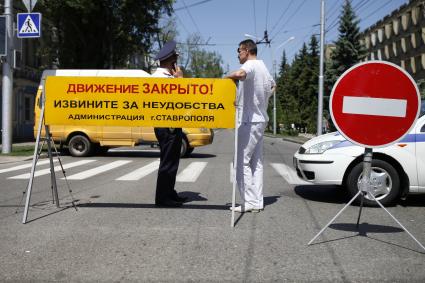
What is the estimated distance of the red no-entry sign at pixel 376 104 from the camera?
4.50 meters

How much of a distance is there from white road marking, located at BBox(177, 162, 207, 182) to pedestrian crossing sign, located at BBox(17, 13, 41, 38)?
6665mm

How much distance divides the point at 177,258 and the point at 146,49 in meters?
26.9

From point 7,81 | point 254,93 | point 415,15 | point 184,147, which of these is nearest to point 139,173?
point 184,147

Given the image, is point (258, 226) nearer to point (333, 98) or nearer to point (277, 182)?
point (333, 98)

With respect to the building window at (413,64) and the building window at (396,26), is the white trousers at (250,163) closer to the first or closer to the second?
the building window at (413,64)

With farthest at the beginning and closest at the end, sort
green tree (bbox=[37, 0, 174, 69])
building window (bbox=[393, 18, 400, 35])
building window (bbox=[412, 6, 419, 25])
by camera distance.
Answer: building window (bbox=[393, 18, 400, 35]) < building window (bbox=[412, 6, 419, 25]) < green tree (bbox=[37, 0, 174, 69])

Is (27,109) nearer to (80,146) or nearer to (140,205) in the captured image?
(80,146)

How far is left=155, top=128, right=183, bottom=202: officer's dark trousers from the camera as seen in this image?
6.12 metres

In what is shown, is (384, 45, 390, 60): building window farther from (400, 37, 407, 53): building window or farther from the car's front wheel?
the car's front wheel

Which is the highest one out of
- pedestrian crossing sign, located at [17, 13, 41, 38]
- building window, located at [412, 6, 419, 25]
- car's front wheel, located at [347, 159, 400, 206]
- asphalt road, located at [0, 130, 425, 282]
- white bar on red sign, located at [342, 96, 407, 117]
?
building window, located at [412, 6, 419, 25]

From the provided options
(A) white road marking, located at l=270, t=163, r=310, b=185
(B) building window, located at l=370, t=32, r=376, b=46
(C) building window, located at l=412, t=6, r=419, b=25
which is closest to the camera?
(A) white road marking, located at l=270, t=163, r=310, b=185

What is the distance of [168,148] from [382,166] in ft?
9.22

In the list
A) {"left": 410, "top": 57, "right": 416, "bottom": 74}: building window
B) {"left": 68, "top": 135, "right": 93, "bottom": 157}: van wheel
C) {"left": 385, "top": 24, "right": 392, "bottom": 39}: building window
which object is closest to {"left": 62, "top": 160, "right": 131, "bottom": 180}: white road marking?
{"left": 68, "top": 135, "right": 93, "bottom": 157}: van wheel

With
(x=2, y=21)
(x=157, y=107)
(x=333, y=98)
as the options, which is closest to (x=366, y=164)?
(x=333, y=98)
